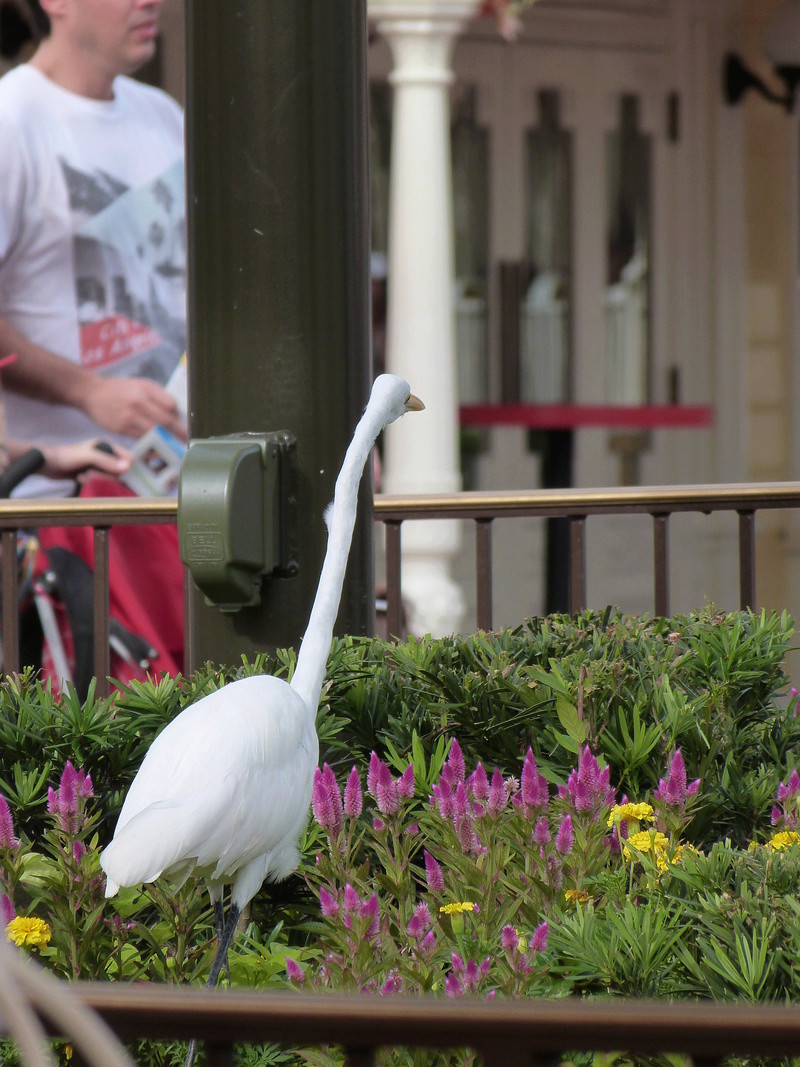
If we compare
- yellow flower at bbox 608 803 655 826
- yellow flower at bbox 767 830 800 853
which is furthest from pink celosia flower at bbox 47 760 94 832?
yellow flower at bbox 767 830 800 853

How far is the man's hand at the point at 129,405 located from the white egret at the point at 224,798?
3.38 m

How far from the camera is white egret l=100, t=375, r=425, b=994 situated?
6.17 feet

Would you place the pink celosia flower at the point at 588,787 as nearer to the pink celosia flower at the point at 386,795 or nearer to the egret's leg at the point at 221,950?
the pink celosia flower at the point at 386,795

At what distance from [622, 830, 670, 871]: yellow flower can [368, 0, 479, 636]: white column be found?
11.7 feet

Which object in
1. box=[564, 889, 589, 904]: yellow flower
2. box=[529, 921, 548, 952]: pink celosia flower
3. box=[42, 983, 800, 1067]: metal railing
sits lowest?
box=[564, 889, 589, 904]: yellow flower

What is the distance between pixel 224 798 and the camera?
6.39 ft

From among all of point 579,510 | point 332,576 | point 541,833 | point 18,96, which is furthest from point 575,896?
point 18,96

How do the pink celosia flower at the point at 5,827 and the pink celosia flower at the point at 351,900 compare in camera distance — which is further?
the pink celosia flower at the point at 5,827

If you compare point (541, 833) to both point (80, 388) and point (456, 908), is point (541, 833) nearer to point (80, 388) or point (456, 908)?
point (456, 908)

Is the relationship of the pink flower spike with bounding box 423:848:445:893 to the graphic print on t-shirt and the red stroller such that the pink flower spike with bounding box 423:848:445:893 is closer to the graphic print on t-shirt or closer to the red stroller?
the red stroller

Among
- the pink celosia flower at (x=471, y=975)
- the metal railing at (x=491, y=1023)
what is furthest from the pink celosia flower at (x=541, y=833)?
the metal railing at (x=491, y=1023)

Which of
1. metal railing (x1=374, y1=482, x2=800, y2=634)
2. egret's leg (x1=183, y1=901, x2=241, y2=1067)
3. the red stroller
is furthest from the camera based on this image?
the red stroller

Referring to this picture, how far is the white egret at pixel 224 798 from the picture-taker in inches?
74.0

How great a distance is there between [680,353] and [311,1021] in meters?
7.39
